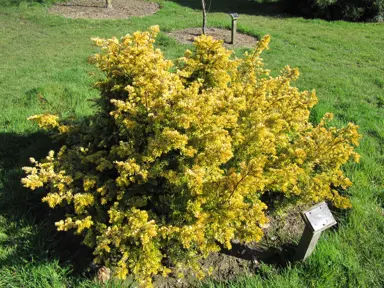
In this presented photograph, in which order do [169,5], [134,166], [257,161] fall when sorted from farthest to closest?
[169,5], [134,166], [257,161]

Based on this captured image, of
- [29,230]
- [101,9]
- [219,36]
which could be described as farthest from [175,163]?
[101,9]

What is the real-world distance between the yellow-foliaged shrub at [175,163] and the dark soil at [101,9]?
906 centimetres

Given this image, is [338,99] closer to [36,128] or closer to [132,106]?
Answer: [132,106]

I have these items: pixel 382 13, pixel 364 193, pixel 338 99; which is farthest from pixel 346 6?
pixel 364 193

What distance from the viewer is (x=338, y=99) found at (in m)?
5.64

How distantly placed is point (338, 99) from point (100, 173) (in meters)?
4.49

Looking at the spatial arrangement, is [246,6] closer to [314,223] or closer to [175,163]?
[175,163]

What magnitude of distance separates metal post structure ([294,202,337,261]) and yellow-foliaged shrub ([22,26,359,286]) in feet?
0.79

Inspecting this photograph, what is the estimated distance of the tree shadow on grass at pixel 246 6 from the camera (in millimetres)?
12961

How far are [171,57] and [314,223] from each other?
5.56 meters

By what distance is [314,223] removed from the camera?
2449 mm

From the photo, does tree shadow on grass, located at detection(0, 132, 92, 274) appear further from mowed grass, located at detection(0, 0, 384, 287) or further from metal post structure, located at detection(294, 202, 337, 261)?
metal post structure, located at detection(294, 202, 337, 261)

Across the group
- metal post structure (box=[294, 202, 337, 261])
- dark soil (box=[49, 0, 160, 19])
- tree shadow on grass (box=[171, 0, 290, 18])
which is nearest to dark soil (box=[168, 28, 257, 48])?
dark soil (box=[49, 0, 160, 19])

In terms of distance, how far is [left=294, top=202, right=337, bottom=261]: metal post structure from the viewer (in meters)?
2.45
